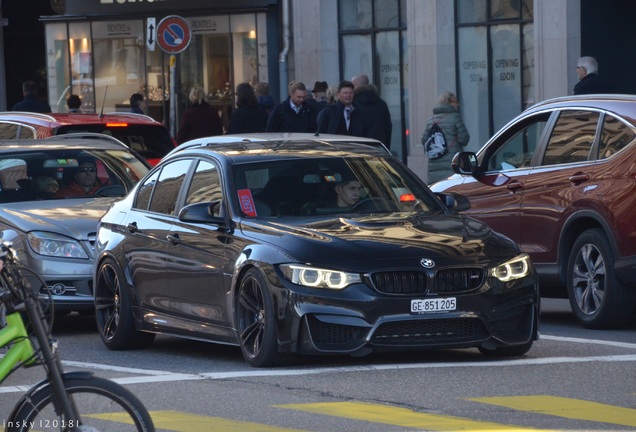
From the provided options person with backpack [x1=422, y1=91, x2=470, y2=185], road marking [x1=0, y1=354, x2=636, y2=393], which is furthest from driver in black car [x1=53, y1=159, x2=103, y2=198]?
person with backpack [x1=422, y1=91, x2=470, y2=185]

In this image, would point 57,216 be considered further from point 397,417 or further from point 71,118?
point 397,417

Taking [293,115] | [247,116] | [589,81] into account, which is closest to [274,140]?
[589,81]

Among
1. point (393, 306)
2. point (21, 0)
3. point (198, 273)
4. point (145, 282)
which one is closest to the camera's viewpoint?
point (393, 306)

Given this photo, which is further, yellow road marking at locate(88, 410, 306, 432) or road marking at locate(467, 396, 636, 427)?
road marking at locate(467, 396, 636, 427)

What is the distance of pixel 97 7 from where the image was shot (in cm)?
3497

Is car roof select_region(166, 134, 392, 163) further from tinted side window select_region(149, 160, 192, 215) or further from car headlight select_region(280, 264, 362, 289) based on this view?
car headlight select_region(280, 264, 362, 289)

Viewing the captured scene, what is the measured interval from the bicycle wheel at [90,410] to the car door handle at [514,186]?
7.59 metres

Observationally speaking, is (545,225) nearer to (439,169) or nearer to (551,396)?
(551,396)

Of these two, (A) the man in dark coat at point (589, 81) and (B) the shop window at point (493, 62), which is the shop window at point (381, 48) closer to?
(B) the shop window at point (493, 62)

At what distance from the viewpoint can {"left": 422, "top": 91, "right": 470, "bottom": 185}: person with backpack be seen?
20.1m

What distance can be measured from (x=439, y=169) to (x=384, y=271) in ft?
35.8

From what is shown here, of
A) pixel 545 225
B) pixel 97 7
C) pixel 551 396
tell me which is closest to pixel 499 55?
pixel 97 7

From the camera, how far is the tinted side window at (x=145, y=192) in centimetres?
1164

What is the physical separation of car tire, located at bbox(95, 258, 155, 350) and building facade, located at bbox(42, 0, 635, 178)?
11.5 meters
